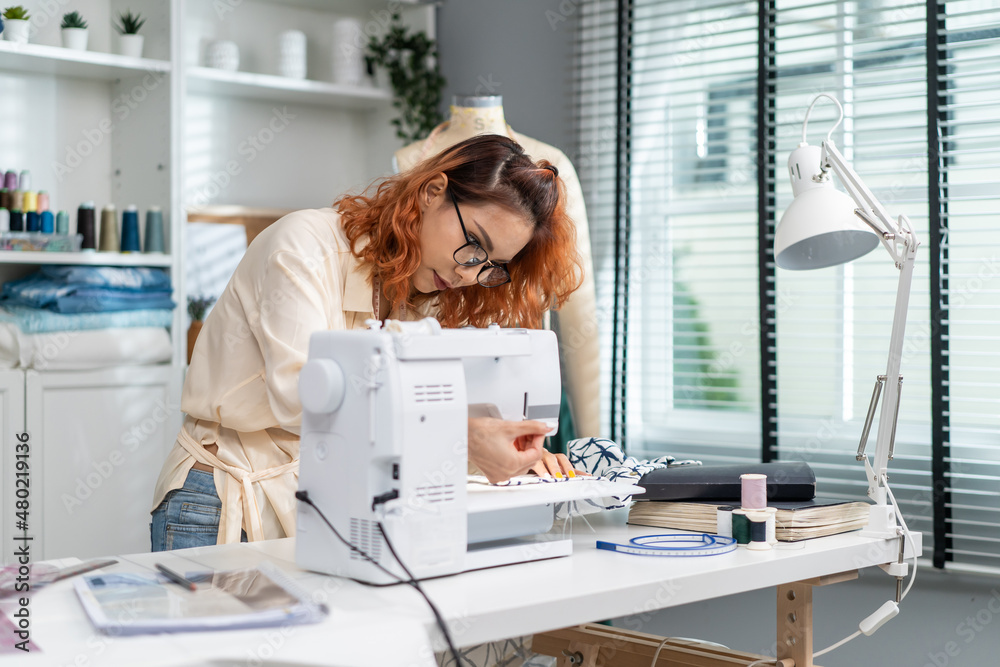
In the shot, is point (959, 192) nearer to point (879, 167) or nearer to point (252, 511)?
point (879, 167)

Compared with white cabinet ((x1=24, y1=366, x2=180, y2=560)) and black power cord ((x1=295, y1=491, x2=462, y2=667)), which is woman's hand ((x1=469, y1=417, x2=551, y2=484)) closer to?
black power cord ((x1=295, y1=491, x2=462, y2=667))

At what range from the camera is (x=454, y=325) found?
172 cm

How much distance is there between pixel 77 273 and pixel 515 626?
196cm

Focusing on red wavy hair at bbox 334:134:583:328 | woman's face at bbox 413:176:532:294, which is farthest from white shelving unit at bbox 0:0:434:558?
woman's face at bbox 413:176:532:294

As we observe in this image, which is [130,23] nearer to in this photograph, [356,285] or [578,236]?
[578,236]

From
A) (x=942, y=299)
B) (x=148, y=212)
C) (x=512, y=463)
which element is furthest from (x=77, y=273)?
(x=942, y=299)

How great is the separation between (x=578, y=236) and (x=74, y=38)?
4.99 feet

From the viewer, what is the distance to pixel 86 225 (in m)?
2.58

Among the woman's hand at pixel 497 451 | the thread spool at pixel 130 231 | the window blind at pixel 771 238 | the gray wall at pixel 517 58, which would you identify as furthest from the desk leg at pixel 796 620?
the thread spool at pixel 130 231

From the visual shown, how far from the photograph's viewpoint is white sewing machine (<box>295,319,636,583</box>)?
1.05m

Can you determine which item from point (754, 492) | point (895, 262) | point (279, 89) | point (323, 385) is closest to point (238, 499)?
point (323, 385)

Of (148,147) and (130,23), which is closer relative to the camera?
(130,23)

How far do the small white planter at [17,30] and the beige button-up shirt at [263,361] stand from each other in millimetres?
1514

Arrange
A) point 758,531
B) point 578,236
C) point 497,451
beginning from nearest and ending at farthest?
point 497,451
point 758,531
point 578,236
